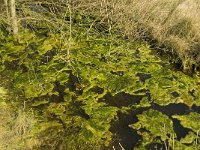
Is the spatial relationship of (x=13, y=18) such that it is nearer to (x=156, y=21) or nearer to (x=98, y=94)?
(x=98, y=94)

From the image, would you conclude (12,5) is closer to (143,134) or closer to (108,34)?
(108,34)

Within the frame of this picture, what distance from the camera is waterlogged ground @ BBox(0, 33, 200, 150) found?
6352mm

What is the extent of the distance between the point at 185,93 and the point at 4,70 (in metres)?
4.34

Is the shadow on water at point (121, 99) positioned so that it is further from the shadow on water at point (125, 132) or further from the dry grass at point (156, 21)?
the dry grass at point (156, 21)

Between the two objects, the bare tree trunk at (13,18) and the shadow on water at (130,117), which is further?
the bare tree trunk at (13,18)

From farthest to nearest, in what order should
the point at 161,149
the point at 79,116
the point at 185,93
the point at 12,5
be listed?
the point at 12,5
the point at 185,93
the point at 79,116
the point at 161,149

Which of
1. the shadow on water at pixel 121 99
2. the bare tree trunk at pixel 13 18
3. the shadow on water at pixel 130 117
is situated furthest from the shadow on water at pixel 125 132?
the bare tree trunk at pixel 13 18

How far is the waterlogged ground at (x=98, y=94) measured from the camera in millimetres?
6352

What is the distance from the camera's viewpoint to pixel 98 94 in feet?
24.7

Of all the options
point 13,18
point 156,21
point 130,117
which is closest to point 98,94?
point 130,117

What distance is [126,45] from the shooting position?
9188 mm

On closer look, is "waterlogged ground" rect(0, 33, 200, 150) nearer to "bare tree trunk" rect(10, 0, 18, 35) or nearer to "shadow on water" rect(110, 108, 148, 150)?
"shadow on water" rect(110, 108, 148, 150)

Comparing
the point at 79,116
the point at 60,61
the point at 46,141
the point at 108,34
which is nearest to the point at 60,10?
the point at 108,34

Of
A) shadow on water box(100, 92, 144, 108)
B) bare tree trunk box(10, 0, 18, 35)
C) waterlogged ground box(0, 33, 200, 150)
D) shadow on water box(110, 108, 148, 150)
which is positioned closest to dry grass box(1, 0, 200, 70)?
bare tree trunk box(10, 0, 18, 35)
